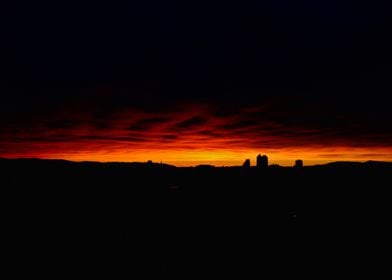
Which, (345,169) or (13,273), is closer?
(13,273)

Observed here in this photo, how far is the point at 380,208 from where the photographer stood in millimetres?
47469

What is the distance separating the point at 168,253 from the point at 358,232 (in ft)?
62.1

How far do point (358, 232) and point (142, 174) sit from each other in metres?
112

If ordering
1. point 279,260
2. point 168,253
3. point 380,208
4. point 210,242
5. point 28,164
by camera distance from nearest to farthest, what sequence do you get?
point 279,260 → point 168,253 → point 210,242 → point 380,208 → point 28,164

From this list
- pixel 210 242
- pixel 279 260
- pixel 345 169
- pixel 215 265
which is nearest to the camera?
pixel 215 265

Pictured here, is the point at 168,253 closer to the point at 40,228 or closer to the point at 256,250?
the point at 256,250

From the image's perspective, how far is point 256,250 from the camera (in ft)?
71.5

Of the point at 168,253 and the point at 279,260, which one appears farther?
the point at 168,253

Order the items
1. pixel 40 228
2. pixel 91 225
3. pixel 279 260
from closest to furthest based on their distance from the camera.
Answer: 1. pixel 279 260
2. pixel 40 228
3. pixel 91 225

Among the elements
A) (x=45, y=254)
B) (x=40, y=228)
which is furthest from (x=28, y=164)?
(x=45, y=254)

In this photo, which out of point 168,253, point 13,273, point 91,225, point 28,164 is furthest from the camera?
point 28,164

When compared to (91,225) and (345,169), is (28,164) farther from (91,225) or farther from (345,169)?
(345,169)

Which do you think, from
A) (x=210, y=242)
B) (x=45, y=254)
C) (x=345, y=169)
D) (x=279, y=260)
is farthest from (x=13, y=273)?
(x=345, y=169)

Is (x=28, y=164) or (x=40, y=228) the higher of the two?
(x=28, y=164)
